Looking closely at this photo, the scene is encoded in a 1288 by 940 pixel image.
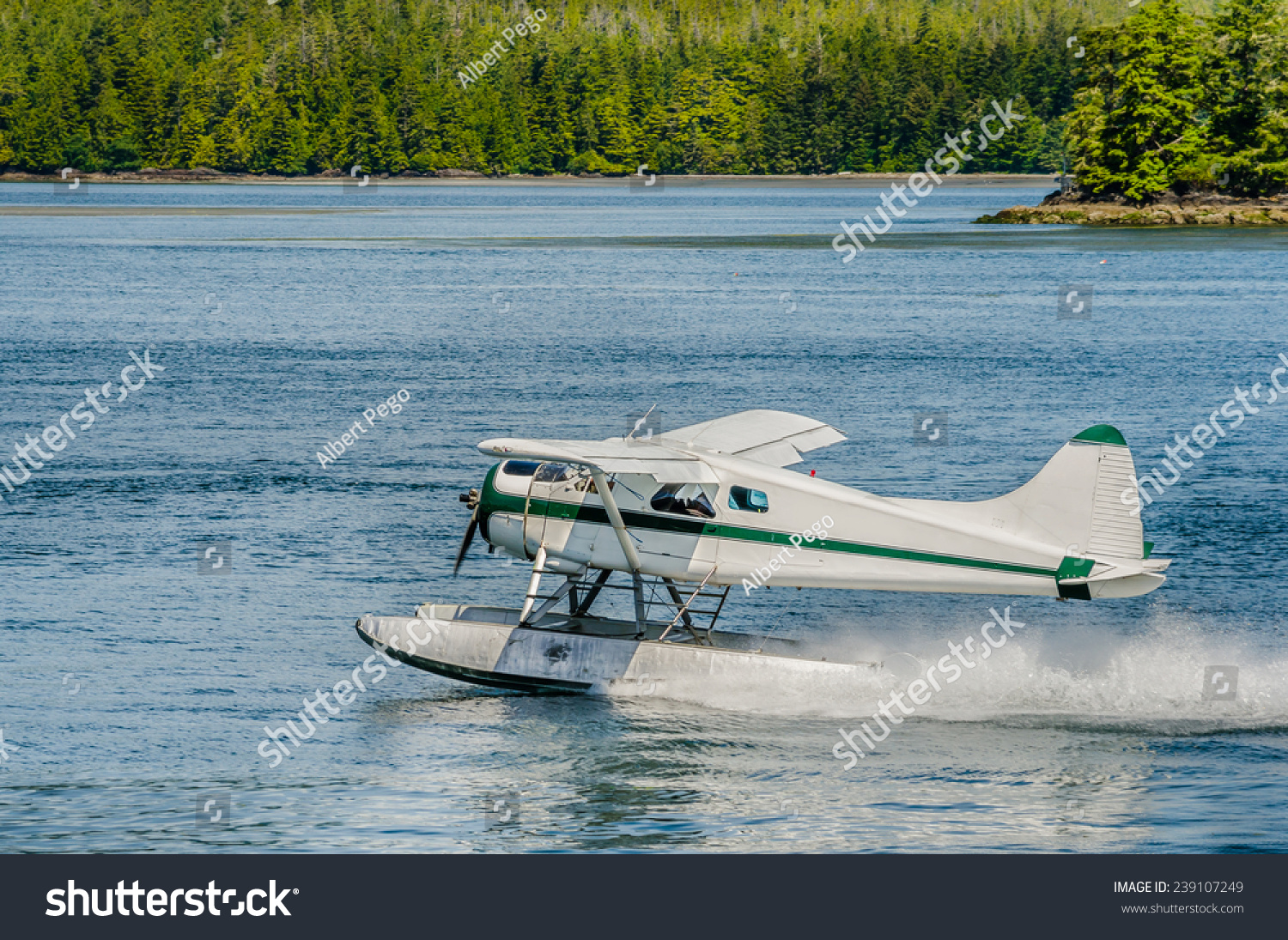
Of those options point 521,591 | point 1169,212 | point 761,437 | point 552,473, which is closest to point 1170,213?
point 1169,212

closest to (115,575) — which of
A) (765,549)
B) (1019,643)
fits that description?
(765,549)

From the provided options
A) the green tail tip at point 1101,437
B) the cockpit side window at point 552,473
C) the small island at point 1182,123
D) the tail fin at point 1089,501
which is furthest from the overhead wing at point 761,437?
the small island at point 1182,123

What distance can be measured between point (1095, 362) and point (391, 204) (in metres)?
128

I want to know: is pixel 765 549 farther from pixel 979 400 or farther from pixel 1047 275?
pixel 1047 275

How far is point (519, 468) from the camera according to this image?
1852cm

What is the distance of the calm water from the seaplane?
0.51 meters

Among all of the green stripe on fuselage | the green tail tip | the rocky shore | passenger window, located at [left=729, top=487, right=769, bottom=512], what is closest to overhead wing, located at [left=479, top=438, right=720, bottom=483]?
passenger window, located at [left=729, top=487, right=769, bottom=512]

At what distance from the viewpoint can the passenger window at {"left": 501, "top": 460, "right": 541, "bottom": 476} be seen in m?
18.5

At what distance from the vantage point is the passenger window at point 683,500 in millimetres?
17938

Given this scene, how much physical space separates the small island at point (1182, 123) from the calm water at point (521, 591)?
4795cm

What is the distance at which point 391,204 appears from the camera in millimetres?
167875

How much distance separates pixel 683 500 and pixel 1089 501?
4662 mm

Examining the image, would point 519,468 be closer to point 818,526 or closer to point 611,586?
point 611,586

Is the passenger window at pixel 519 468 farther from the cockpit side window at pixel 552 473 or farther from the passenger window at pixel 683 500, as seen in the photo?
the passenger window at pixel 683 500
